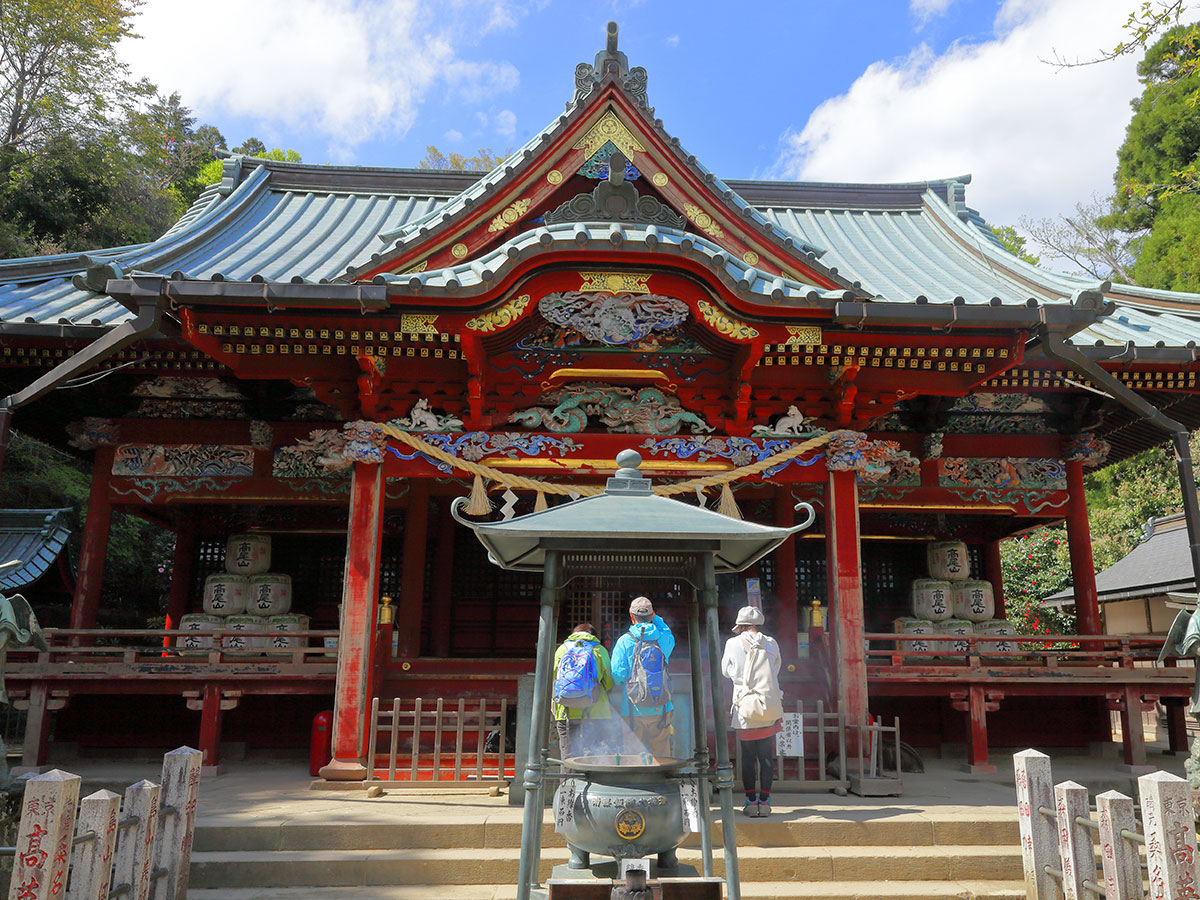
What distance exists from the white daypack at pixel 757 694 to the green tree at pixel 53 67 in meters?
25.3

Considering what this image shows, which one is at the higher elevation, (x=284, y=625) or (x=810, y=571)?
(x=810, y=571)

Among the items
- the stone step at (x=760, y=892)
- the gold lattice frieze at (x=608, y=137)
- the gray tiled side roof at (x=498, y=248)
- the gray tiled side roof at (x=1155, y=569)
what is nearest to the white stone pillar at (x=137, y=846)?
the stone step at (x=760, y=892)

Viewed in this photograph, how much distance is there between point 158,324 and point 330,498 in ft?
10.4

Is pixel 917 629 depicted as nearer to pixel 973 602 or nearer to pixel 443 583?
pixel 973 602

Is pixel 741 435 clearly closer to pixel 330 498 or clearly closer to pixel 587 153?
pixel 587 153

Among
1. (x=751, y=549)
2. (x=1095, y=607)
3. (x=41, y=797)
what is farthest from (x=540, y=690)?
(x=1095, y=607)

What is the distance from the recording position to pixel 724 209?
28.0ft

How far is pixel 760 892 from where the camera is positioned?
5.77 m

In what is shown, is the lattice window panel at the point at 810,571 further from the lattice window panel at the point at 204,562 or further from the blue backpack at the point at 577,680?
the lattice window panel at the point at 204,562

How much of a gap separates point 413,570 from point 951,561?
7.21 m

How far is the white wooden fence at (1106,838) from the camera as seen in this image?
462cm

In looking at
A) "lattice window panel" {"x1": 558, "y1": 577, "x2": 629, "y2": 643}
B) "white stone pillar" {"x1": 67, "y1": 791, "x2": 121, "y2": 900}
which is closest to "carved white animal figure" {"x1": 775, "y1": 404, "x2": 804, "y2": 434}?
"lattice window panel" {"x1": 558, "y1": 577, "x2": 629, "y2": 643}

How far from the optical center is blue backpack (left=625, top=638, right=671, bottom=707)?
5.06m

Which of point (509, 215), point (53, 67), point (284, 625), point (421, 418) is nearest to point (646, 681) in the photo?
point (421, 418)
